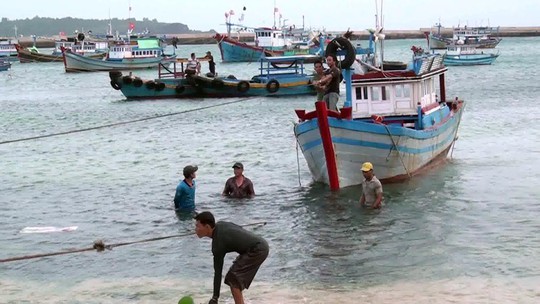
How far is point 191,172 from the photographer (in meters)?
15.4

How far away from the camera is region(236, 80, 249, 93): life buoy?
43.7 metres

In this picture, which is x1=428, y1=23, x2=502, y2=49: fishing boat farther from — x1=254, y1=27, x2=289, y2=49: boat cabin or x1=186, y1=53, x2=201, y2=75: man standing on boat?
x1=186, y1=53, x2=201, y2=75: man standing on boat

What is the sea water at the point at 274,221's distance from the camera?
11.9m

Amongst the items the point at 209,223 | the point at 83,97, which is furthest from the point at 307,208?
the point at 83,97

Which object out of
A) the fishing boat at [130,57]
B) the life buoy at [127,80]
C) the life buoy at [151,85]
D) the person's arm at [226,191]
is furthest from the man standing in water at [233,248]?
the fishing boat at [130,57]

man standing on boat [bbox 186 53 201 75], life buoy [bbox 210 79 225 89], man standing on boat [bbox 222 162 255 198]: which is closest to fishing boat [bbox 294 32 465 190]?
man standing on boat [bbox 222 162 255 198]

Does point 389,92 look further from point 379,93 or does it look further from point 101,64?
point 101,64

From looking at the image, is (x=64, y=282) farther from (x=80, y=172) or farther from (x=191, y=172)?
(x=80, y=172)

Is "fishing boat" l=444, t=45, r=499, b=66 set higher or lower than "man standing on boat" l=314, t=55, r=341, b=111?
higher

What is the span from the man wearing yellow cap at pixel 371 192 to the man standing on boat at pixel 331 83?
2204 mm

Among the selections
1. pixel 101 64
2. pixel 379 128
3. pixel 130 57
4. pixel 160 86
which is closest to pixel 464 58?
pixel 130 57

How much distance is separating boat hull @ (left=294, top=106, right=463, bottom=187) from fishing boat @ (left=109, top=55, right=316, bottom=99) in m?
25.1

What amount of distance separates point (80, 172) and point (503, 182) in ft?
35.7

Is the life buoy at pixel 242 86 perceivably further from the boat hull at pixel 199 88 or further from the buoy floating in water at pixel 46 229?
the buoy floating in water at pixel 46 229
